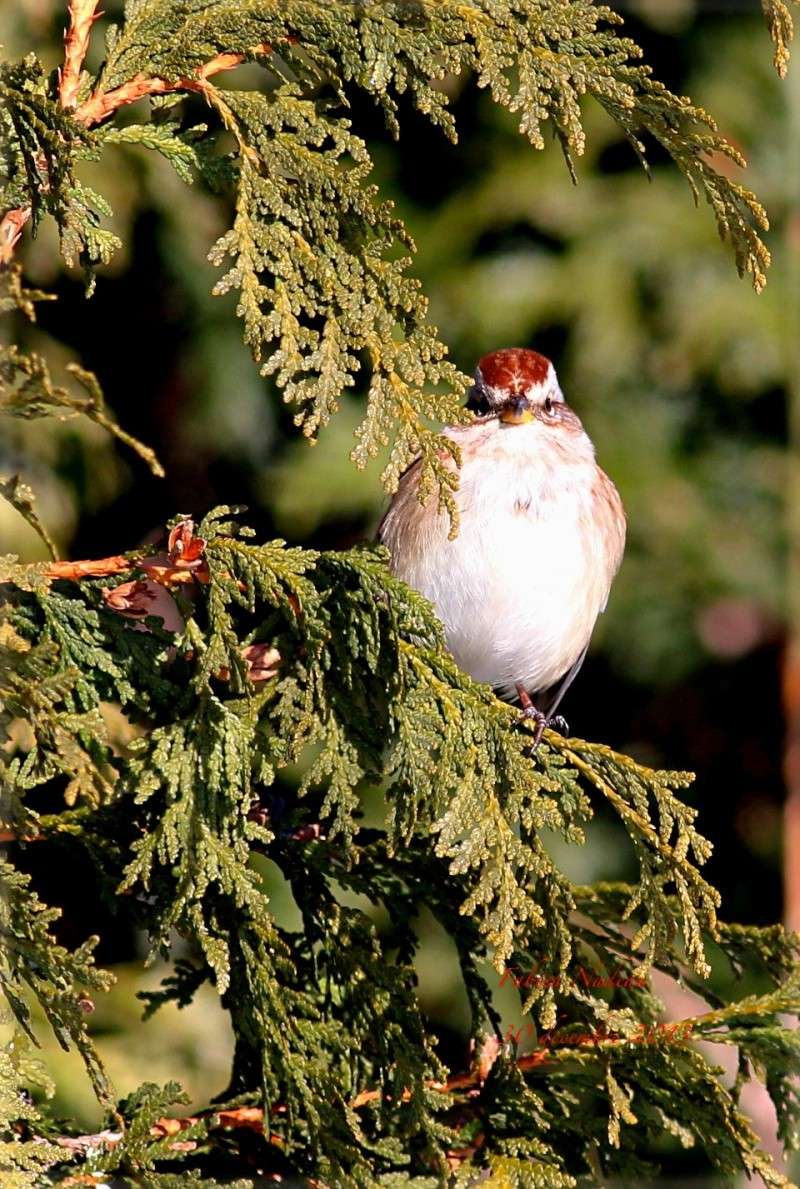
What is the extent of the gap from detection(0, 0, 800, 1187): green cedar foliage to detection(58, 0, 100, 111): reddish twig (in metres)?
0.01

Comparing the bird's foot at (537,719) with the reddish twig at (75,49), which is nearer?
the reddish twig at (75,49)

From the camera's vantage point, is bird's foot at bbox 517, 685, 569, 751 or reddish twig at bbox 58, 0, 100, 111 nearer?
reddish twig at bbox 58, 0, 100, 111

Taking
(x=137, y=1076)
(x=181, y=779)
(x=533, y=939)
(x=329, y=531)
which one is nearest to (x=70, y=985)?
(x=181, y=779)

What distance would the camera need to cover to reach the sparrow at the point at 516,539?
8.54 ft

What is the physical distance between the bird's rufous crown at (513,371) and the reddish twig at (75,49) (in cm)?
125

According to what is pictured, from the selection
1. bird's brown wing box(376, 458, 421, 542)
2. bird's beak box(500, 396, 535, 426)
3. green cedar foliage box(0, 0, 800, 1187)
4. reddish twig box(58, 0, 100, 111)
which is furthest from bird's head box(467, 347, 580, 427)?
reddish twig box(58, 0, 100, 111)

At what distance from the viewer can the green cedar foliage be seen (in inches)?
66.4

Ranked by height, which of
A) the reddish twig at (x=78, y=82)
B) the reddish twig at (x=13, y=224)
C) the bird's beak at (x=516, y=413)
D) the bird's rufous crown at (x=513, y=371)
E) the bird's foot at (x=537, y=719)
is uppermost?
the reddish twig at (x=78, y=82)

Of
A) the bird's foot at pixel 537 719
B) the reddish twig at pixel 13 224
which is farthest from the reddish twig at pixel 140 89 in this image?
the bird's foot at pixel 537 719

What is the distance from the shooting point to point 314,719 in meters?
1.81

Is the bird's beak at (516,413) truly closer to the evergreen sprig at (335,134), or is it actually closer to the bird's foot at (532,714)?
the bird's foot at (532,714)

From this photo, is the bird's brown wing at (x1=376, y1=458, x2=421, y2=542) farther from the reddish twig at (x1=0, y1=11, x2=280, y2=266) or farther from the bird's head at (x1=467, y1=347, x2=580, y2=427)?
the reddish twig at (x1=0, y1=11, x2=280, y2=266)

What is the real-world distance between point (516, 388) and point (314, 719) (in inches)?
46.8

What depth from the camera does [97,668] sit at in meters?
1.84
